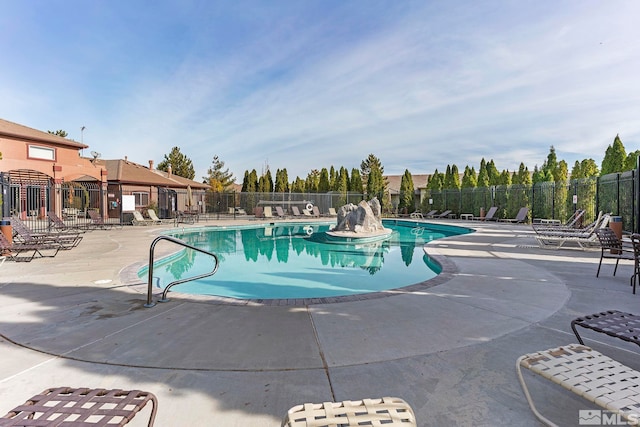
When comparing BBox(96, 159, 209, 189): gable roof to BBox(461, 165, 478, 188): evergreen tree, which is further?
BBox(461, 165, 478, 188): evergreen tree

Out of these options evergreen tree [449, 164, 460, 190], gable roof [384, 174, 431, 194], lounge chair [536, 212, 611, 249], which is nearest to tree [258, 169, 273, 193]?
evergreen tree [449, 164, 460, 190]

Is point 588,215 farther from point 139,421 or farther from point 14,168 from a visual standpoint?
point 14,168

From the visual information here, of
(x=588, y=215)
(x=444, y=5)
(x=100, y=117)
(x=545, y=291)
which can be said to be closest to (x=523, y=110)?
(x=588, y=215)

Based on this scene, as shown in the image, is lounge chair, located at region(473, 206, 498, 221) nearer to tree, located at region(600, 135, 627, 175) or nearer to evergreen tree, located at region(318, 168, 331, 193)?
tree, located at region(600, 135, 627, 175)

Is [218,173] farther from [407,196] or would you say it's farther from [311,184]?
[407,196]

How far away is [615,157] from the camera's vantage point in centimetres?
1381

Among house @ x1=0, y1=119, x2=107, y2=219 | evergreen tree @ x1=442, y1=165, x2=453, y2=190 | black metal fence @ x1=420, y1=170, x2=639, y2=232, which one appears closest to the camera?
black metal fence @ x1=420, y1=170, x2=639, y2=232

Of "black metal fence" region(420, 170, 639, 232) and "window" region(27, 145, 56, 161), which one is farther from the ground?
"window" region(27, 145, 56, 161)

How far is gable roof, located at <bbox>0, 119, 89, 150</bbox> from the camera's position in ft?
55.3

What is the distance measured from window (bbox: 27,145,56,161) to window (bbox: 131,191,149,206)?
526 centimetres

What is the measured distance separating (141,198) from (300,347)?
24.7 metres

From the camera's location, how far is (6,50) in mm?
11812

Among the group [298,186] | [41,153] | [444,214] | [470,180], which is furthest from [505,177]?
[41,153]

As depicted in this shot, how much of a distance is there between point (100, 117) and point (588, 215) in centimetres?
2559
